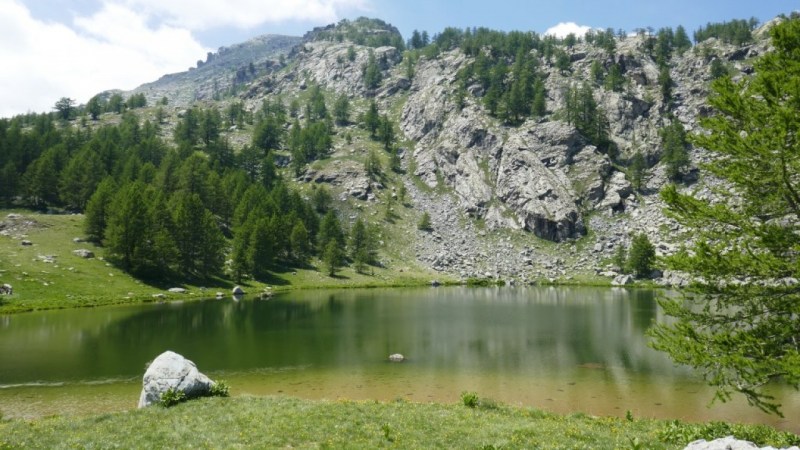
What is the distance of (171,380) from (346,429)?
1158cm

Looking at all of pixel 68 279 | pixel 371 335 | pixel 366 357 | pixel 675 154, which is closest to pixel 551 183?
pixel 675 154

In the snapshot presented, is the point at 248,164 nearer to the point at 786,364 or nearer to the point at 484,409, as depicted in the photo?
the point at 484,409

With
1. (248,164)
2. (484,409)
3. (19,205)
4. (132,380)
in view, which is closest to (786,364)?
(484,409)

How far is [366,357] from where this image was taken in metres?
42.3

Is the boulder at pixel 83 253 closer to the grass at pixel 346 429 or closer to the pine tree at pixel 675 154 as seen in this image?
the grass at pixel 346 429

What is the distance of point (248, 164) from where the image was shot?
176 meters

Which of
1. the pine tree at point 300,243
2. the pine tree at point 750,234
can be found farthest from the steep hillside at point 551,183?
the pine tree at point 750,234

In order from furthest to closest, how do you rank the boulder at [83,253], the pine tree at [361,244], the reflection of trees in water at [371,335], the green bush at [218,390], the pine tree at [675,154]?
the pine tree at [675,154] → the pine tree at [361,244] → the boulder at [83,253] → the reflection of trees in water at [371,335] → the green bush at [218,390]

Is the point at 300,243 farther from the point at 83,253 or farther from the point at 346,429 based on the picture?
the point at 346,429

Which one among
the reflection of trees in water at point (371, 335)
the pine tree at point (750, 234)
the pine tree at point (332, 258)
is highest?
the pine tree at point (750, 234)

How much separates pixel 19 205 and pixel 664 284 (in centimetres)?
17667

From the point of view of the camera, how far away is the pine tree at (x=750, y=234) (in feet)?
46.1

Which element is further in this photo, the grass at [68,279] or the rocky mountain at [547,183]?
the rocky mountain at [547,183]

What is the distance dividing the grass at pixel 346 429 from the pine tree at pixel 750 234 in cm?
353
